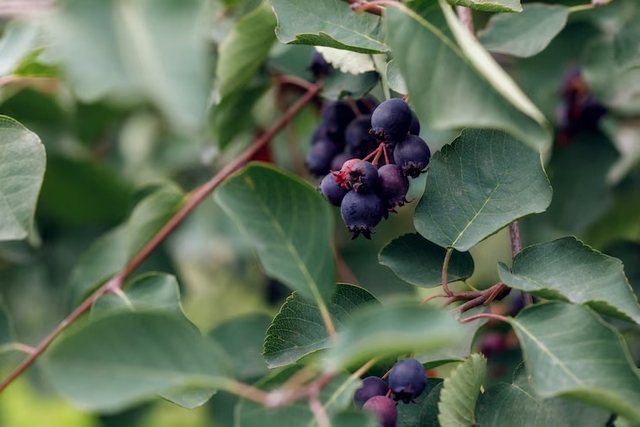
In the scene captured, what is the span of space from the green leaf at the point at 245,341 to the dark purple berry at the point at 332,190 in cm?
62

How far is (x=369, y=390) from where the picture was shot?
2.68ft

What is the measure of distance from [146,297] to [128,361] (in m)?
0.42

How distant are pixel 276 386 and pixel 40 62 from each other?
2.21ft

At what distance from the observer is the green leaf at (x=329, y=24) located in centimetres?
94

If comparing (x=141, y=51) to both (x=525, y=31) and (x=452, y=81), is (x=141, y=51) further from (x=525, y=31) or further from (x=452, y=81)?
(x=525, y=31)

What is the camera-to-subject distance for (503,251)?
6.85ft

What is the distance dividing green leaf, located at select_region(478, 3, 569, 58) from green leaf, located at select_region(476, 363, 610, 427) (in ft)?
1.53

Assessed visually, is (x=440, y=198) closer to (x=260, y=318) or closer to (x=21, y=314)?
(x=260, y=318)

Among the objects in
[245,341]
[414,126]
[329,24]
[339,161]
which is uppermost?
[329,24]

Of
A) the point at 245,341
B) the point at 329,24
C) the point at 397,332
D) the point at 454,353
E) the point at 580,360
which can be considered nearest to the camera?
the point at 397,332

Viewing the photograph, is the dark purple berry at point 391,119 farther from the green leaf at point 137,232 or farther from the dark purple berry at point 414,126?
the green leaf at point 137,232

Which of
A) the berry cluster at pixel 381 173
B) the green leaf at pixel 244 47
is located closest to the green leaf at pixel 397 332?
the berry cluster at pixel 381 173

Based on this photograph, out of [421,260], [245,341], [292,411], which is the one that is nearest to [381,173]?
[421,260]

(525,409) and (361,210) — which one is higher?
(361,210)
